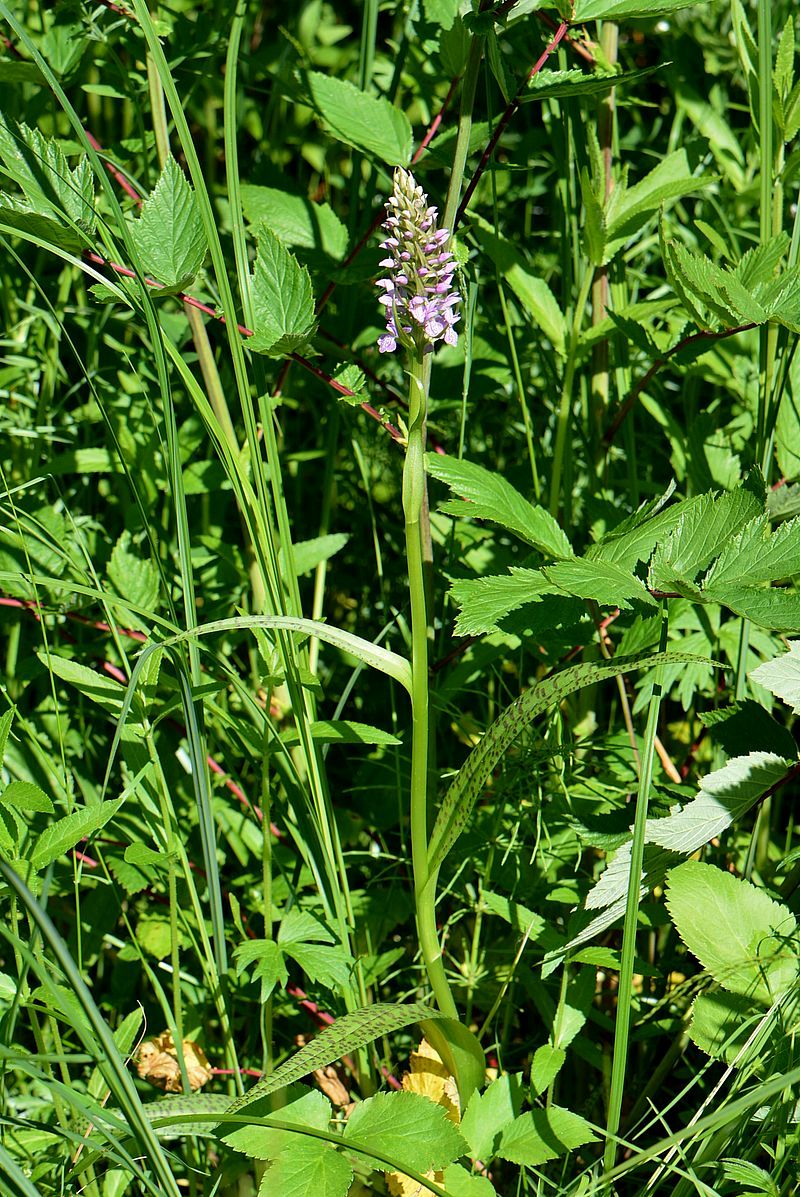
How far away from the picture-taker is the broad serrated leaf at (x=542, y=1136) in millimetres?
987

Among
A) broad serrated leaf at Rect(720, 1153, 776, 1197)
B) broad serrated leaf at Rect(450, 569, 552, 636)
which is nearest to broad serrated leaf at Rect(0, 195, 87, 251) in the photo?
broad serrated leaf at Rect(450, 569, 552, 636)

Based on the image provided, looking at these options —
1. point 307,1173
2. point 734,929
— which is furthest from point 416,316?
point 307,1173

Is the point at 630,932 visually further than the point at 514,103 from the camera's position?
No

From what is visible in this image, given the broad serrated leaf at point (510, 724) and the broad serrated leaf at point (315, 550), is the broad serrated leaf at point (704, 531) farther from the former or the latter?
the broad serrated leaf at point (315, 550)

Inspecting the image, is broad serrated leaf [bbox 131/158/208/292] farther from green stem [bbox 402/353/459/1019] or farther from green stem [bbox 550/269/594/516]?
green stem [bbox 550/269/594/516]

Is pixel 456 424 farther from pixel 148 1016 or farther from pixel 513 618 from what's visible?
pixel 148 1016

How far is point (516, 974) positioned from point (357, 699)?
0.47 metres

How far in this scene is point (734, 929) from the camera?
3.34ft

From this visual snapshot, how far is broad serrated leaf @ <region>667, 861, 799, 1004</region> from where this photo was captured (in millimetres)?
991

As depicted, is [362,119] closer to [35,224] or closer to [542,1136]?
[35,224]

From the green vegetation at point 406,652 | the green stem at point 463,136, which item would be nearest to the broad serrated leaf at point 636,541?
the green vegetation at point 406,652

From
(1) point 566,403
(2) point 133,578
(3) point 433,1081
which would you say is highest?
(1) point 566,403

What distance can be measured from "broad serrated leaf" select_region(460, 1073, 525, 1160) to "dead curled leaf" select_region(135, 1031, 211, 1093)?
0.38 m

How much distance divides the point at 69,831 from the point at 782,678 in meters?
0.74
